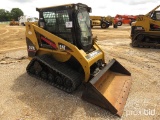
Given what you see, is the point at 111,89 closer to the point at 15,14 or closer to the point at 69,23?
the point at 69,23

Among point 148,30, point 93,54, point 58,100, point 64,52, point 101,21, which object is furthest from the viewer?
point 101,21

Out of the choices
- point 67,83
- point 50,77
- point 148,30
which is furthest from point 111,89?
point 148,30

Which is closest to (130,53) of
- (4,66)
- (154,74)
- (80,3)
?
(154,74)

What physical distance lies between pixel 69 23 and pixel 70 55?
3.03 feet

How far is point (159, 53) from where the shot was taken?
10094 millimetres

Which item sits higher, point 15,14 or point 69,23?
point 15,14

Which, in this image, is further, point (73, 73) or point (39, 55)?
point (39, 55)

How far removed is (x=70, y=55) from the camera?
5.63 m

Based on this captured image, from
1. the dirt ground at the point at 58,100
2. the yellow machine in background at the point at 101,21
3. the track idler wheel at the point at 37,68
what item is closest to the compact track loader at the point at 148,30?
the dirt ground at the point at 58,100

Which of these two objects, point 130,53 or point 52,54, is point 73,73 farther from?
point 130,53

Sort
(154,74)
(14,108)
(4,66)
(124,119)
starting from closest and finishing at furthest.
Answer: (124,119)
(14,108)
(154,74)
(4,66)

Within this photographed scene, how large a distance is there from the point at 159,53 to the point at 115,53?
7.50ft

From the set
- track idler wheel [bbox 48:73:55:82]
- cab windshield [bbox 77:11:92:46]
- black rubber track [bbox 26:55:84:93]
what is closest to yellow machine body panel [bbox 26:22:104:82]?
black rubber track [bbox 26:55:84:93]

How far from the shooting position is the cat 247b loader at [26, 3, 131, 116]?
5371 mm
